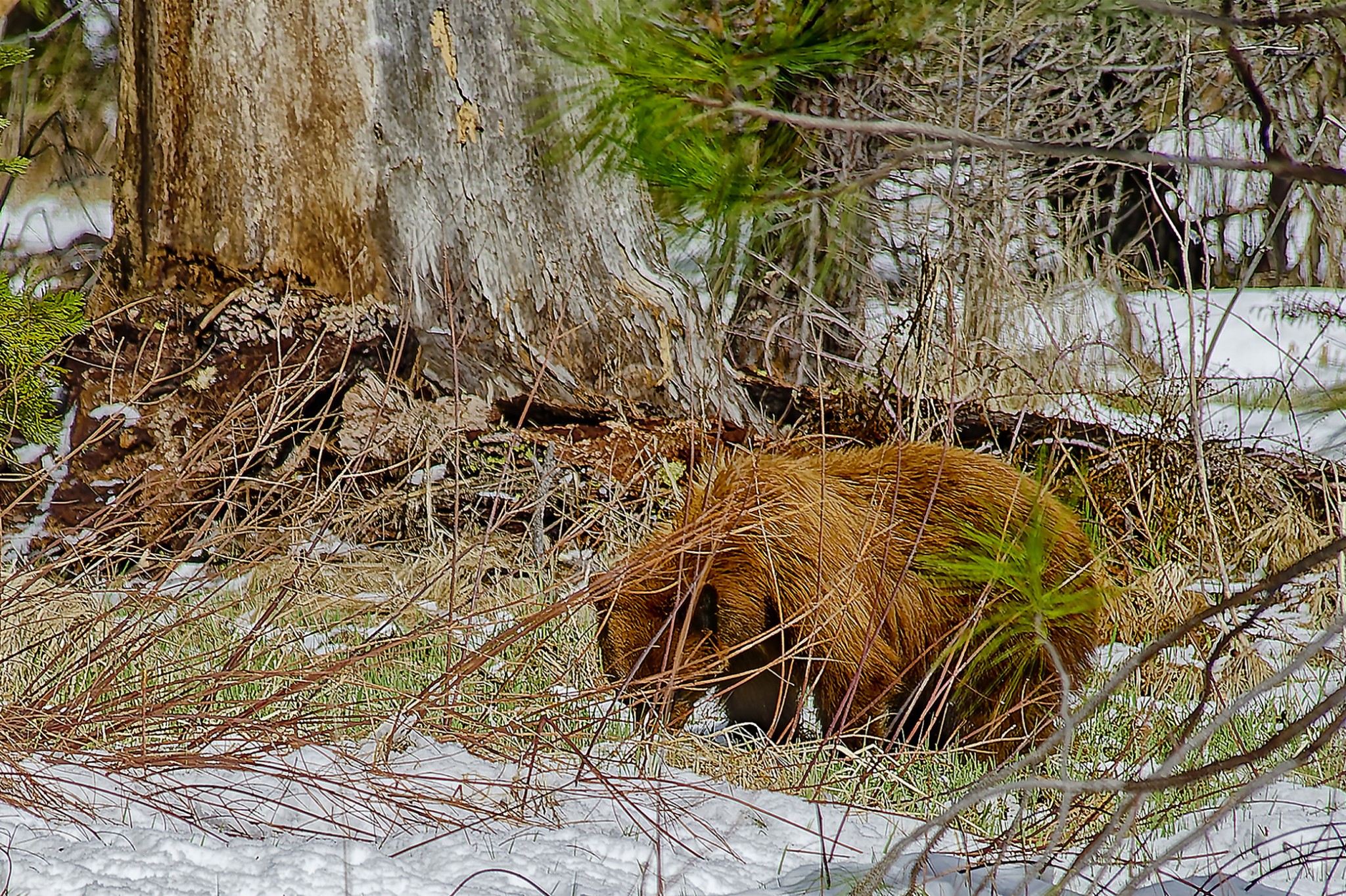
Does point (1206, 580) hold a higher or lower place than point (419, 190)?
lower

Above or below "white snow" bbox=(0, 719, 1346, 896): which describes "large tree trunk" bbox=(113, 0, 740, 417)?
above

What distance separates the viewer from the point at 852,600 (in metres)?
2.44

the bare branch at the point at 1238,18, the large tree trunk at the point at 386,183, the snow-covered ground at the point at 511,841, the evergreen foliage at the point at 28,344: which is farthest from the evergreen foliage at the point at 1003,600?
the evergreen foliage at the point at 28,344

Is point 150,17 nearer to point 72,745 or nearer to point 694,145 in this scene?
point 72,745

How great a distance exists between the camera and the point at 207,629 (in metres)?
3.39

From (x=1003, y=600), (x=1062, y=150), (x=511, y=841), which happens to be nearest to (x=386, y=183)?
(x=1003, y=600)

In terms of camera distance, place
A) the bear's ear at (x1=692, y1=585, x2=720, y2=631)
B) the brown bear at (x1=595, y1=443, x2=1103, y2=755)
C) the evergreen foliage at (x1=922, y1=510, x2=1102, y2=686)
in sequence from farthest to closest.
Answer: the bear's ear at (x1=692, y1=585, x2=720, y2=631), the brown bear at (x1=595, y1=443, x2=1103, y2=755), the evergreen foliage at (x1=922, y1=510, x2=1102, y2=686)

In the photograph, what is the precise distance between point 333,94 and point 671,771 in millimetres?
3018

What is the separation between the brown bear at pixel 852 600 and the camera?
2.45 metres

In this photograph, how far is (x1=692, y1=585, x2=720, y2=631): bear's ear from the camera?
2580 millimetres

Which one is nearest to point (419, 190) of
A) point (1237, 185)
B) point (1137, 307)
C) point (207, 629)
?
point (207, 629)

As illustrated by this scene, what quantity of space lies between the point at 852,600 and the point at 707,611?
344 mm

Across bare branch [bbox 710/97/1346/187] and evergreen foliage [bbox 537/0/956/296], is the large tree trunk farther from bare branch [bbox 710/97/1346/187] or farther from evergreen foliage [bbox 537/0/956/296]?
bare branch [bbox 710/97/1346/187]

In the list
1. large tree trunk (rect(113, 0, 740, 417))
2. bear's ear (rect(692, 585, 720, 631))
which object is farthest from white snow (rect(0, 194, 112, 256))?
bear's ear (rect(692, 585, 720, 631))
